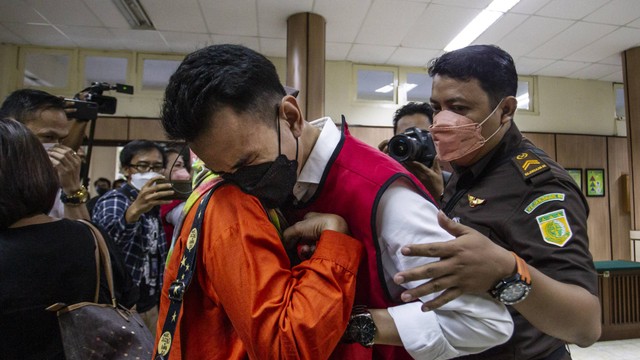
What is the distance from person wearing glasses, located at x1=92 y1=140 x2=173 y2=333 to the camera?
1.90 meters

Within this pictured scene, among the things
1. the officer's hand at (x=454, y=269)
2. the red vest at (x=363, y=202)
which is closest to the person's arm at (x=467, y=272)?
the officer's hand at (x=454, y=269)

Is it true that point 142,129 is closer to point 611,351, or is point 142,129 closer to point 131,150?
point 131,150

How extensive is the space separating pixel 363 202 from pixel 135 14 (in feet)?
15.0

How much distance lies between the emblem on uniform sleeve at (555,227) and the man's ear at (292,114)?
1.92ft

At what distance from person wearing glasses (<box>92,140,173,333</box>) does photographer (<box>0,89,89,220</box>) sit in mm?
286

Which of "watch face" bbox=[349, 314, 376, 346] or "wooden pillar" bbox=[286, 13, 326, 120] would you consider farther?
"wooden pillar" bbox=[286, 13, 326, 120]

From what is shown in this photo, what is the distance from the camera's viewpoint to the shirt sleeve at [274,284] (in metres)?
0.58

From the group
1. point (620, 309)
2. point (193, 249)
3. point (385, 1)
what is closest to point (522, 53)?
point (385, 1)

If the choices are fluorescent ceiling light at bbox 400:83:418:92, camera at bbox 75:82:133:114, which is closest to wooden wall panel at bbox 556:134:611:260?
fluorescent ceiling light at bbox 400:83:418:92

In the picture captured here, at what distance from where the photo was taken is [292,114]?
77 centimetres

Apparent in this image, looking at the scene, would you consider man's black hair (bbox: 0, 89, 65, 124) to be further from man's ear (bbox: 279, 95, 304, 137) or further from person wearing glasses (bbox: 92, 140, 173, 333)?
man's ear (bbox: 279, 95, 304, 137)

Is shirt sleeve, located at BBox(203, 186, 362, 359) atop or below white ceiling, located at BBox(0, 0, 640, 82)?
below

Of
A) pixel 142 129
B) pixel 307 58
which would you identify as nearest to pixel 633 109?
pixel 307 58

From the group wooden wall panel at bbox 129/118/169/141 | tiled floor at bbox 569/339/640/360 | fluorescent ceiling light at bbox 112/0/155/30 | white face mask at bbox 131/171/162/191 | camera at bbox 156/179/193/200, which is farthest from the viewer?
wooden wall panel at bbox 129/118/169/141
